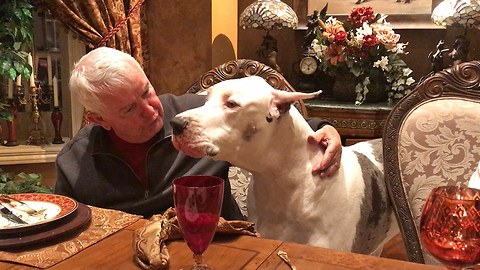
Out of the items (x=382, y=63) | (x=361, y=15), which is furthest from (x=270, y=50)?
(x=382, y=63)

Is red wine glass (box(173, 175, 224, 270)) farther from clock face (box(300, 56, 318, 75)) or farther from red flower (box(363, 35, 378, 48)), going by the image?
clock face (box(300, 56, 318, 75))

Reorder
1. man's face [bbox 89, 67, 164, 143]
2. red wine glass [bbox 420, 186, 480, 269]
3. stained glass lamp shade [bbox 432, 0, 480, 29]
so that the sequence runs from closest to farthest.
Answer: red wine glass [bbox 420, 186, 480, 269] < man's face [bbox 89, 67, 164, 143] < stained glass lamp shade [bbox 432, 0, 480, 29]

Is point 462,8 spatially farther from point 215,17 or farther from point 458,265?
point 458,265

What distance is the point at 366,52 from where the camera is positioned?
2598 millimetres

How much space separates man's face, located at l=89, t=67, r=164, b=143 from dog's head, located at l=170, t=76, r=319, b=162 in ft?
0.98

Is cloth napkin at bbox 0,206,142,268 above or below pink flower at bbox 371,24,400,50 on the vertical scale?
below

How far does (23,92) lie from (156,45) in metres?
0.97

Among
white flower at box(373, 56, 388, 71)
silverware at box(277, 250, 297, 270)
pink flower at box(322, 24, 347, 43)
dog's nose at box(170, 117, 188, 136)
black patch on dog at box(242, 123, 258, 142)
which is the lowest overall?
silverware at box(277, 250, 297, 270)

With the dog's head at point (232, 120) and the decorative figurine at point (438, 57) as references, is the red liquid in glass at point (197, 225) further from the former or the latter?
the decorative figurine at point (438, 57)

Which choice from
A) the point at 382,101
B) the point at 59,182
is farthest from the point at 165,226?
the point at 382,101

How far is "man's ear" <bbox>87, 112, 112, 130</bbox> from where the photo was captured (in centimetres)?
139

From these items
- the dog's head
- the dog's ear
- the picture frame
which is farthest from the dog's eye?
the picture frame

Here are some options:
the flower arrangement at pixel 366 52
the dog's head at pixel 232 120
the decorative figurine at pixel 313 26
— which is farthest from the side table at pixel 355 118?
the dog's head at pixel 232 120

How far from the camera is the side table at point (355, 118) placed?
245cm
